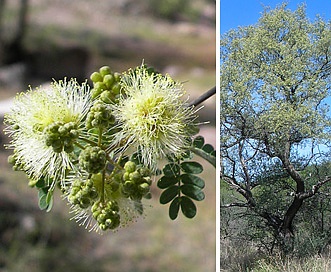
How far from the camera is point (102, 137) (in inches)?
26.5

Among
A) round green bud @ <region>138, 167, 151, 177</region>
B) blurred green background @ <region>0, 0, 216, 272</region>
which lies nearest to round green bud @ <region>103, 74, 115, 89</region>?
round green bud @ <region>138, 167, 151, 177</region>

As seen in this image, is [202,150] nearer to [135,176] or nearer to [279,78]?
[135,176]

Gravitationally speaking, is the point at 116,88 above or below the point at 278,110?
below

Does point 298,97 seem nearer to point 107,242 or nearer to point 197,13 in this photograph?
point 107,242

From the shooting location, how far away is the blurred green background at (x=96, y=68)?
2836mm

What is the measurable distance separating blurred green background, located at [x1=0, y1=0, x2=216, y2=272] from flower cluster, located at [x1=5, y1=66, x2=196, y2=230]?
2.11 metres

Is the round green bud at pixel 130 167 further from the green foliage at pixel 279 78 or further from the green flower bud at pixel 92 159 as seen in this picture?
the green foliage at pixel 279 78

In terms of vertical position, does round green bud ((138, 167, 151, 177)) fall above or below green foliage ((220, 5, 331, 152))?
below

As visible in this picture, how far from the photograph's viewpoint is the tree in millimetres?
1535

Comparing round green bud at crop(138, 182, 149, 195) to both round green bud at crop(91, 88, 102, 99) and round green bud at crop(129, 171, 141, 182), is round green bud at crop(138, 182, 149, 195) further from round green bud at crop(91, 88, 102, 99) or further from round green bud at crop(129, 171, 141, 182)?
round green bud at crop(91, 88, 102, 99)

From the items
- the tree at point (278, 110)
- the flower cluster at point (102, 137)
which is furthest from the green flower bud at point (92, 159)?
the tree at point (278, 110)

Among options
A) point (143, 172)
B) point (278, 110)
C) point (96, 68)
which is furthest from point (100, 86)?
point (96, 68)

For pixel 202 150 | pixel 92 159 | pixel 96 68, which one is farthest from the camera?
pixel 96 68

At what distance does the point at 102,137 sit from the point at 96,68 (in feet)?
10.0
